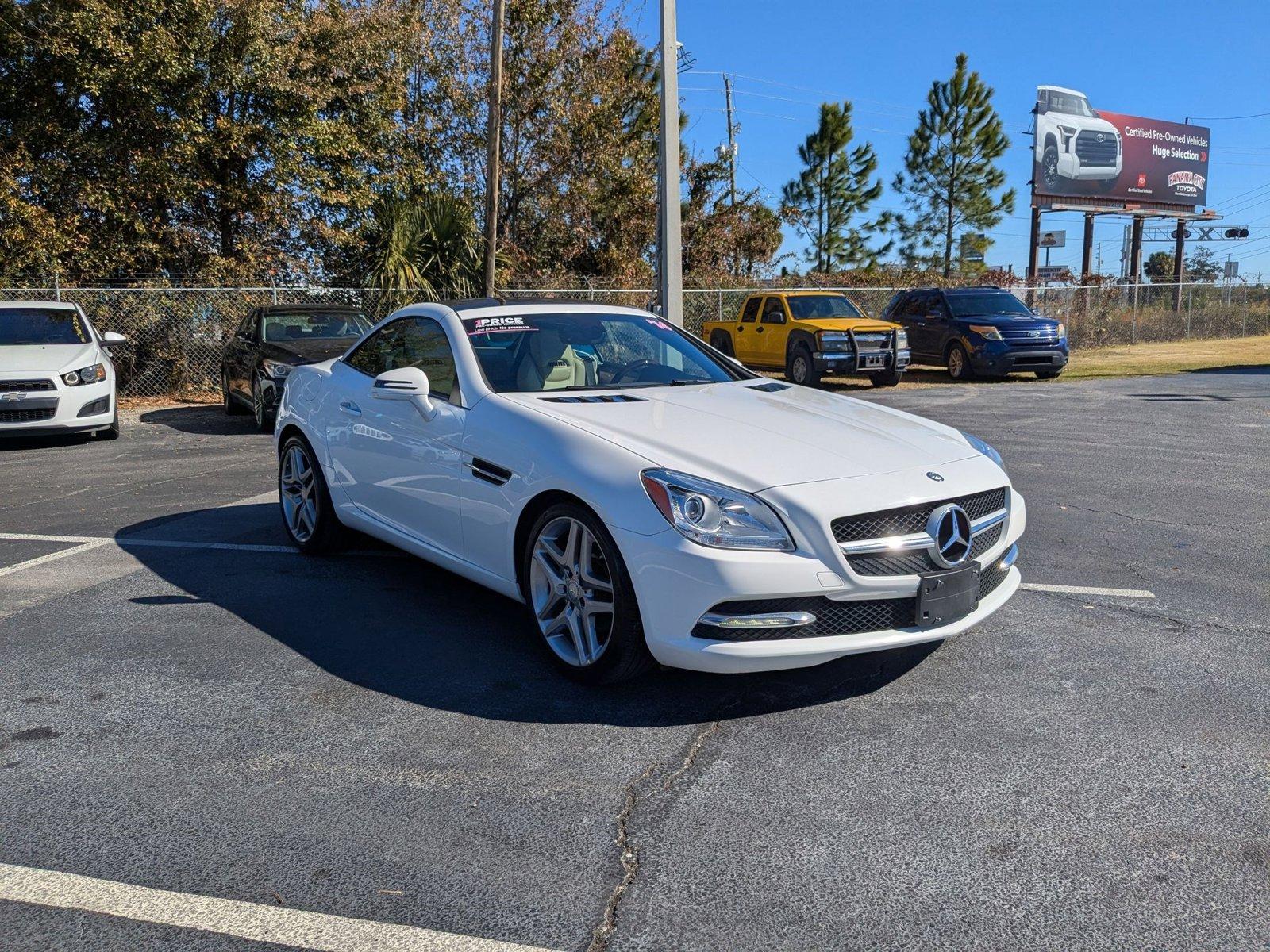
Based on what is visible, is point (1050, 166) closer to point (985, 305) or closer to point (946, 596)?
point (985, 305)

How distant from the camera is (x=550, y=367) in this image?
5.34m

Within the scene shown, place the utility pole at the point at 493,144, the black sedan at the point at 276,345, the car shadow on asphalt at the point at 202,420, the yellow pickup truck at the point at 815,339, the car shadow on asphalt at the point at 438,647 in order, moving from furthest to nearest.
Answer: the utility pole at the point at 493,144, the yellow pickup truck at the point at 815,339, the car shadow on asphalt at the point at 202,420, the black sedan at the point at 276,345, the car shadow on asphalt at the point at 438,647

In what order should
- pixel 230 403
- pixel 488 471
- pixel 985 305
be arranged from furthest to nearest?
pixel 985 305, pixel 230 403, pixel 488 471

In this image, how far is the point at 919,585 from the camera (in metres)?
3.96

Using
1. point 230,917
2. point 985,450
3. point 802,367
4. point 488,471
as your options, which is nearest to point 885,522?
point 985,450

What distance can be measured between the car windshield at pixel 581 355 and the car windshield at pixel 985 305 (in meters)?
16.3

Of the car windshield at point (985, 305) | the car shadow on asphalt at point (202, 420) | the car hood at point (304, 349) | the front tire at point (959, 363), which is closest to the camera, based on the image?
the car hood at point (304, 349)

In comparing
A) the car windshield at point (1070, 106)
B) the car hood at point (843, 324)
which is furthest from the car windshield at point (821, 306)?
the car windshield at point (1070, 106)

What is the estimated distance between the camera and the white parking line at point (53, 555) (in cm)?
638

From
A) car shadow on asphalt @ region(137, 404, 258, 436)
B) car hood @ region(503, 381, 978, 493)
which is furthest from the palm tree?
car hood @ region(503, 381, 978, 493)

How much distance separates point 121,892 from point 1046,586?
456 centimetres

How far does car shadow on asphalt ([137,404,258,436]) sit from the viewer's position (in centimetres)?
1370

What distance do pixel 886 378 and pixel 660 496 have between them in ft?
52.7

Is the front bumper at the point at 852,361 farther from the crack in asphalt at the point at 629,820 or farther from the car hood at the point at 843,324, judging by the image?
the crack in asphalt at the point at 629,820
